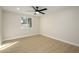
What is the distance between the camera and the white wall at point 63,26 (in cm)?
231

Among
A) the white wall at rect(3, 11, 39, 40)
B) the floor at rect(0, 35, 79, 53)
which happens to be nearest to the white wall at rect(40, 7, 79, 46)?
the floor at rect(0, 35, 79, 53)

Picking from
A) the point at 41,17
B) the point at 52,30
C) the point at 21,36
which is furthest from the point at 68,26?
the point at 21,36

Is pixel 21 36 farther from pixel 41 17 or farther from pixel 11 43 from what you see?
pixel 41 17

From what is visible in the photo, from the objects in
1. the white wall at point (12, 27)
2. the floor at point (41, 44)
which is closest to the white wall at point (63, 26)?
the floor at point (41, 44)

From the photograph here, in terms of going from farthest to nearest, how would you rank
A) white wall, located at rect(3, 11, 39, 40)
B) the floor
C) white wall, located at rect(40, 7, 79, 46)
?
white wall, located at rect(40, 7, 79, 46), the floor, white wall, located at rect(3, 11, 39, 40)

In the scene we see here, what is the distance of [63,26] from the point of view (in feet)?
8.25

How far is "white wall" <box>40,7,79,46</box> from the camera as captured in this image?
2.31 metres

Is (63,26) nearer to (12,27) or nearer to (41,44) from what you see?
(41,44)

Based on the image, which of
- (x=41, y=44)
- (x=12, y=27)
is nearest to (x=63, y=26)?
(x=41, y=44)

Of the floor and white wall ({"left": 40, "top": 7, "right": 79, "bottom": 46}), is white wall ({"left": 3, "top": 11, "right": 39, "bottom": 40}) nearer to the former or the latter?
the floor

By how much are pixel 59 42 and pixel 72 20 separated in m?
0.93

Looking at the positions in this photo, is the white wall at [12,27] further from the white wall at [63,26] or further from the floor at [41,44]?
the white wall at [63,26]

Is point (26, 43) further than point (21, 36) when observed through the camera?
Yes

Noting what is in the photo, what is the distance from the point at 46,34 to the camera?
2.34 metres
